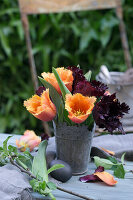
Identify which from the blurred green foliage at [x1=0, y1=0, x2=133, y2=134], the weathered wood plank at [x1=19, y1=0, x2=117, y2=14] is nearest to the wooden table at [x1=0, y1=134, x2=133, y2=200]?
the weathered wood plank at [x1=19, y1=0, x2=117, y2=14]

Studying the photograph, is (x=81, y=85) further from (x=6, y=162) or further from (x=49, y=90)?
(x=6, y=162)

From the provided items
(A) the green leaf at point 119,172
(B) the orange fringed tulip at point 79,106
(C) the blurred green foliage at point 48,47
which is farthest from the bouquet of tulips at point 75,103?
(C) the blurred green foliage at point 48,47

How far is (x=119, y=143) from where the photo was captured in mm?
981

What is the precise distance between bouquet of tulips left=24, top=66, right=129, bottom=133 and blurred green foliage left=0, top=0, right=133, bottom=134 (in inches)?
65.7

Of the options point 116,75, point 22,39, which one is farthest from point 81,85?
point 22,39

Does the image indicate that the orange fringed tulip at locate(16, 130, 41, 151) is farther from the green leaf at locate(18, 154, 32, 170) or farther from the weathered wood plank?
the weathered wood plank

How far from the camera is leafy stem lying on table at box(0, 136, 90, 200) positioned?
0.59m

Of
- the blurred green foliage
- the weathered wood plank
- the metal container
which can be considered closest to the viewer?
the metal container

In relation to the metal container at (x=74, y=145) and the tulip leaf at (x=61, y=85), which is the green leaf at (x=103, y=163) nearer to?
the metal container at (x=74, y=145)

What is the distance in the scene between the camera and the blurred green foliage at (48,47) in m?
2.38

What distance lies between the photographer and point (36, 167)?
0.66 m

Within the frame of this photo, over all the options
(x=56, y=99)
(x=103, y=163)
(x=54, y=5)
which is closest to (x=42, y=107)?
(x=56, y=99)

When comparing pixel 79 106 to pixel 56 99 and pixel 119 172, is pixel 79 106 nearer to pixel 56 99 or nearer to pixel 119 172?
pixel 56 99

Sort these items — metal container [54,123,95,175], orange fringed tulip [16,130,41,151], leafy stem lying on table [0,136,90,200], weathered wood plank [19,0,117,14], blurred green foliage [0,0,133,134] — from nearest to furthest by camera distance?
leafy stem lying on table [0,136,90,200], metal container [54,123,95,175], orange fringed tulip [16,130,41,151], weathered wood plank [19,0,117,14], blurred green foliage [0,0,133,134]
